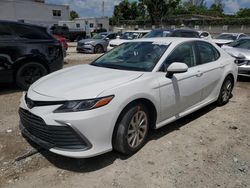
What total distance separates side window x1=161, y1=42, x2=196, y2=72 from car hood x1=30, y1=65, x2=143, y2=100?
0.60 meters

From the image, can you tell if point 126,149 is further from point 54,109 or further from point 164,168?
point 54,109

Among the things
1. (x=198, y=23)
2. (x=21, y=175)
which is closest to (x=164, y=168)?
(x=21, y=175)

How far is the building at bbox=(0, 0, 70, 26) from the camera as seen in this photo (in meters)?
36.2

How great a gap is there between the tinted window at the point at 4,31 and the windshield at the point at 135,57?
2.94m

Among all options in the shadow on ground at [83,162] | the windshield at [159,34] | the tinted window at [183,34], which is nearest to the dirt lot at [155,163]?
the shadow on ground at [83,162]

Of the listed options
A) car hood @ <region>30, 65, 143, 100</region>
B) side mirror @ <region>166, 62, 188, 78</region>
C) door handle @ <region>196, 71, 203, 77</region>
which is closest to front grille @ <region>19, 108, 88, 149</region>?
car hood @ <region>30, 65, 143, 100</region>

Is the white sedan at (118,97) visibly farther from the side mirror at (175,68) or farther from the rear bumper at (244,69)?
the rear bumper at (244,69)

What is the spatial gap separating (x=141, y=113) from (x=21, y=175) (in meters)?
1.67

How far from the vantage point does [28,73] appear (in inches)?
252

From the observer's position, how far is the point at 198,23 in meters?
36.9

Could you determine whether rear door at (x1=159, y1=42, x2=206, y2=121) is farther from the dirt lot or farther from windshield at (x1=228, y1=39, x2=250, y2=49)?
windshield at (x1=228, y1=39, x2=250, y2=49)

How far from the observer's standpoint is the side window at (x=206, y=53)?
4590 mm

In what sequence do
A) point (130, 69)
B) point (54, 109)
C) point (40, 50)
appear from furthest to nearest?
1. point (40, 50)
2. point (130, 69)
3. point (54, 109)

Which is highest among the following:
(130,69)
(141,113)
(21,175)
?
(130,69)
